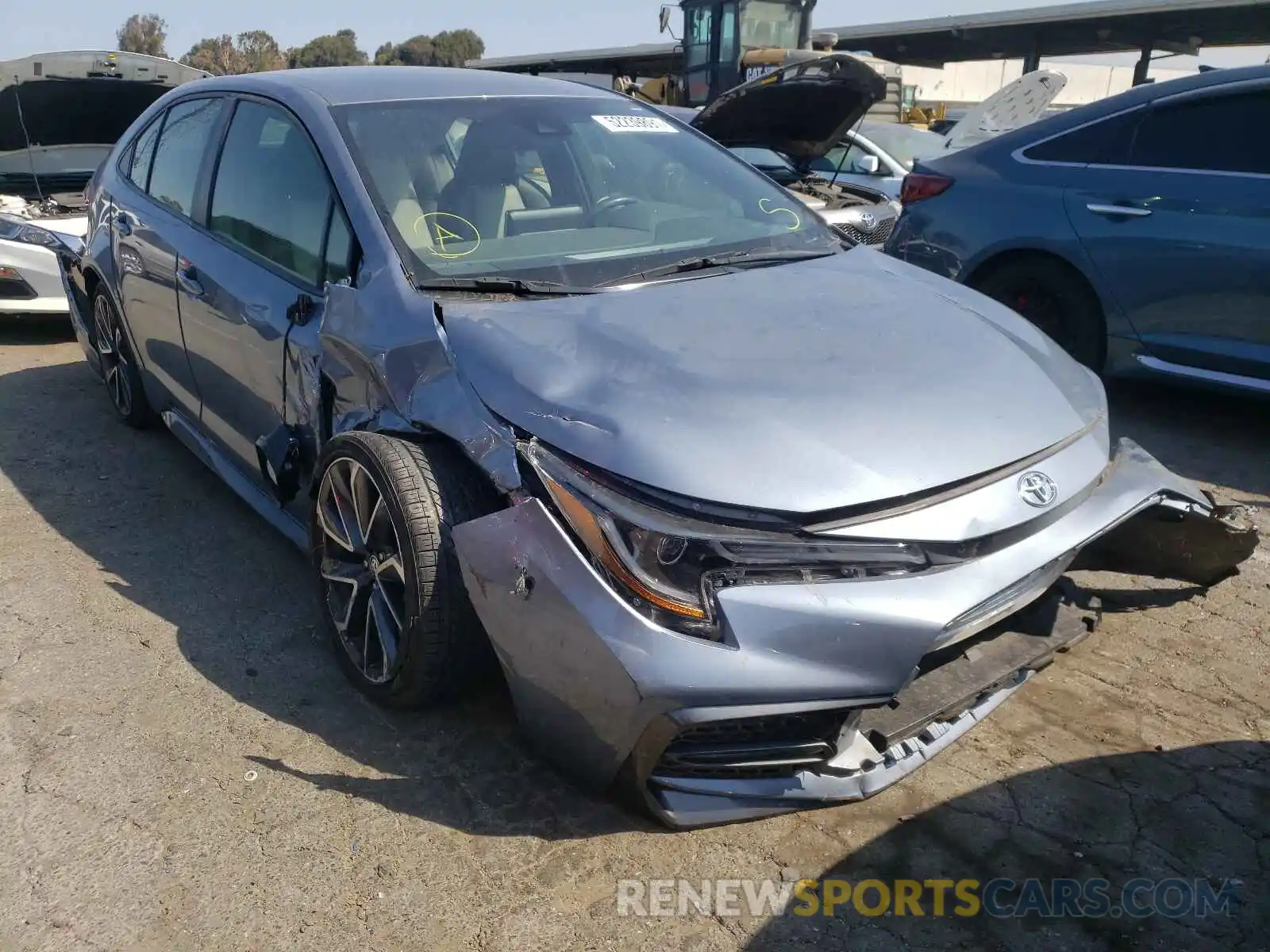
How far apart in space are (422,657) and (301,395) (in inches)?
39.2

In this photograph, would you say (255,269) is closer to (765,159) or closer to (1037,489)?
(1037,489)

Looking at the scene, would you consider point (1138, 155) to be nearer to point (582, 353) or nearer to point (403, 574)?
point (582, 353)

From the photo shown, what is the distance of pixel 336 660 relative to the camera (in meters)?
3.12

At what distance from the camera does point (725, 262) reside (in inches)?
128

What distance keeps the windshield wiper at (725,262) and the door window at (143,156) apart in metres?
2.60

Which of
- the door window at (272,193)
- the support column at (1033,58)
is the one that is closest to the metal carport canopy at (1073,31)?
the support column at (1033,58)

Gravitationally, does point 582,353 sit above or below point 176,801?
above

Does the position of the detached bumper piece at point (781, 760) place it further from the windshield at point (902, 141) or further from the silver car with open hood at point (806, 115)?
the windshield at point (902, 141)

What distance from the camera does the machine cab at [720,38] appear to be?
15.7 m

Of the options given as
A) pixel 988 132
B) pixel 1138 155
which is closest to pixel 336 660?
pixel 1138 155

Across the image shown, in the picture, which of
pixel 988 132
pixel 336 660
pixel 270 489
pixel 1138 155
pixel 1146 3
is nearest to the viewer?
pixel 336 660

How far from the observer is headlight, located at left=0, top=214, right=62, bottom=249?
6.70 m

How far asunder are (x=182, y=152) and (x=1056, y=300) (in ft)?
13.1

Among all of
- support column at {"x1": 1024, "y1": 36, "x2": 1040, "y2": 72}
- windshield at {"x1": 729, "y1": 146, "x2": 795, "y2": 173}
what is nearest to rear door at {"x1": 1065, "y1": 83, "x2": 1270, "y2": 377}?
windshield at {"x1": 729, "y1": 146, "x2": 795, "y2": 173}
